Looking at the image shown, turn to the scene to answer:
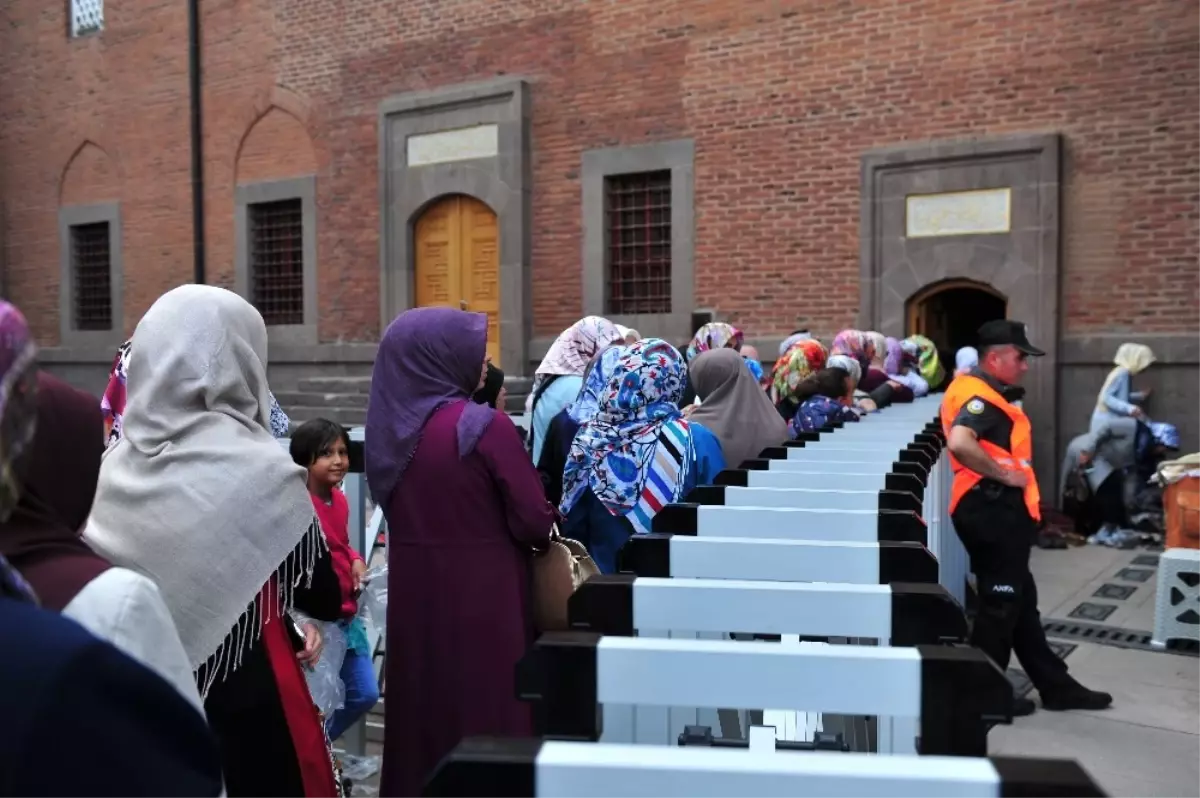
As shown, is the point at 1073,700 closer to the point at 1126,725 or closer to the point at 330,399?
the point at 1126,725

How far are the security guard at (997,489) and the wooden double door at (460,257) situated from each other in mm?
9576

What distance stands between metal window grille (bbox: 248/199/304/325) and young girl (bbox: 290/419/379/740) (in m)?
12.8

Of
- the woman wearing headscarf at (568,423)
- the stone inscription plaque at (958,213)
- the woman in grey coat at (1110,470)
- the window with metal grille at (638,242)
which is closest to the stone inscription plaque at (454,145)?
the window with metal grille at (638,242)

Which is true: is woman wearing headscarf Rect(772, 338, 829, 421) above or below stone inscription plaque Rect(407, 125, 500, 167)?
below

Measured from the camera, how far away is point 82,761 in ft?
3.18

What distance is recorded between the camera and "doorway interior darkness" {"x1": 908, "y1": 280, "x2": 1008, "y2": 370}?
37.7 feet

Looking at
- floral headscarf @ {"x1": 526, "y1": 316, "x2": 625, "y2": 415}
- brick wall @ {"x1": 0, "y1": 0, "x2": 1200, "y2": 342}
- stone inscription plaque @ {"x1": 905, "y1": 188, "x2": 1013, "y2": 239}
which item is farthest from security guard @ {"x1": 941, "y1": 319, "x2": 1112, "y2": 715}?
stone inscription plaque @ {"x1": 905, "y1": 188, "x2": 1013, "y2": 239}

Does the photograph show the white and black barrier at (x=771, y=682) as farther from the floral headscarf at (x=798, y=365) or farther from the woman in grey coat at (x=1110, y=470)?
the woman in grey coat at (x=1110, y=470)

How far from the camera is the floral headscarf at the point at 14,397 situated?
1.07 metres

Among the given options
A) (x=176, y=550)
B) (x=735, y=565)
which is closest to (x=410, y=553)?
(x=176, y=550)

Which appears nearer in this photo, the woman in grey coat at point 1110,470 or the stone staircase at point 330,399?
the woman in grey coat at point 1110,470

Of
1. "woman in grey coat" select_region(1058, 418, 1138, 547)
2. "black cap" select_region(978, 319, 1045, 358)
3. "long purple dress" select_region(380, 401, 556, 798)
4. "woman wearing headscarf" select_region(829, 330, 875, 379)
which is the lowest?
"woman in grey coat" select_region(1058, 418, 1138, 547)

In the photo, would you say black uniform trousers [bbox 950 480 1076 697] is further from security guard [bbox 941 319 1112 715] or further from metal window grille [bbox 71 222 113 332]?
metal window grille [bbox 71 222 113 332]

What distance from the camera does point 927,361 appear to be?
1111 cm
